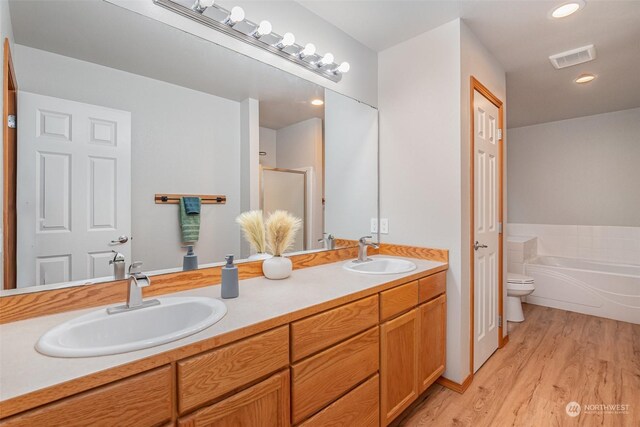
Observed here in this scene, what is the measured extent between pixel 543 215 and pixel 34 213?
17.4ft

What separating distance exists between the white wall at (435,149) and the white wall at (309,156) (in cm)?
58

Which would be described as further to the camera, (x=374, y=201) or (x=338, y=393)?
(x=374, y=201)

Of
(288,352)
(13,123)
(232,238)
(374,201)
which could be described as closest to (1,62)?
(13,123)

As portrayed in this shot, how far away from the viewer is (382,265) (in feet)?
6.94

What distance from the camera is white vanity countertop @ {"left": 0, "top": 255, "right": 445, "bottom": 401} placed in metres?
0.69

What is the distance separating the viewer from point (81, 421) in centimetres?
69

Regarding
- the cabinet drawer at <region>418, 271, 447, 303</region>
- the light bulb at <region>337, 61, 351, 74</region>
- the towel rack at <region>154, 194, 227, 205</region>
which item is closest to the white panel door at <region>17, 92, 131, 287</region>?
the towel rack at <region>154, 194, 227, 205</region>

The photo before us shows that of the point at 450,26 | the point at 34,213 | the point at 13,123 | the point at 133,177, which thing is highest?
the point at 450,26

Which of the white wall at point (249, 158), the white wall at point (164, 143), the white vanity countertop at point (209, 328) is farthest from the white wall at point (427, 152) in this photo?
the white wall at point (164, 143)

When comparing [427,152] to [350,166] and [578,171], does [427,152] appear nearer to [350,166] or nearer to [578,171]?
[350,166]

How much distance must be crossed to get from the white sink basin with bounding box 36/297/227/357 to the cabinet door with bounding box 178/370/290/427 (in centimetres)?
23

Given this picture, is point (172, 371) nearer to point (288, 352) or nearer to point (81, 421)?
point (81, 421)

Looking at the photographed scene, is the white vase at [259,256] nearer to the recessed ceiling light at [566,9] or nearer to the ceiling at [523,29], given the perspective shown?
the ceiling at [523,29]

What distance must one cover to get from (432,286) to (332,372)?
2.97 feet
